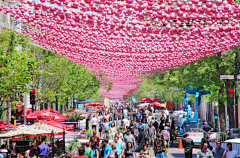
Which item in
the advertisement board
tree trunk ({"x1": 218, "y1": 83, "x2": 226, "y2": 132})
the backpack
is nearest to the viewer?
the backpack

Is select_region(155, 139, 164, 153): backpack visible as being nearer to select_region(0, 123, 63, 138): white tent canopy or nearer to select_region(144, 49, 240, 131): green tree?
select_region(0, 123, 63, 138): white tent canopy

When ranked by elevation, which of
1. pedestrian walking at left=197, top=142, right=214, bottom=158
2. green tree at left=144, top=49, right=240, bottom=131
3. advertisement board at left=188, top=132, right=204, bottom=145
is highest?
green tree at left=144, top=49, right=240, bottom=131

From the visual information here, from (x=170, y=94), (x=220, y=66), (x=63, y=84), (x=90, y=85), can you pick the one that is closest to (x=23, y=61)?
(x=220, y=66)

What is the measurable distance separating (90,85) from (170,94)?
50.0ft

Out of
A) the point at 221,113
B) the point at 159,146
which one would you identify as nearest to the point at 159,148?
the point at 159,146

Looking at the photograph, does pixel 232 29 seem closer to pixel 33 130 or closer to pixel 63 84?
pixel 33 130

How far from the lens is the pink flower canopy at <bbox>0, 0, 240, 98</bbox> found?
8.44m

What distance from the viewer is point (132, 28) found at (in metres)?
11.6

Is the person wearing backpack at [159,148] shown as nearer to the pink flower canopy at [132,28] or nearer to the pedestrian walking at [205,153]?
the pedestrian walking at [205,153]

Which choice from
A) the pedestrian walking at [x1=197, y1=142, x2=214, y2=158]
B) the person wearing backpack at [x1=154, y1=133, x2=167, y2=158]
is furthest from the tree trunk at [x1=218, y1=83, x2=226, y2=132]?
the pedestrian walking at [x1=197, y1=142, x2=214, y2=158]

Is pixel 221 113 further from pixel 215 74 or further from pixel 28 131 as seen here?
pixel 28 131

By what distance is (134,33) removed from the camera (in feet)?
40.9

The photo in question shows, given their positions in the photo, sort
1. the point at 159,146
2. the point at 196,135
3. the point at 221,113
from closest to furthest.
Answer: the point at 159,146 < the point at 196,135 < the point at 221,113

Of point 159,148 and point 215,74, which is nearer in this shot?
point 159,148
